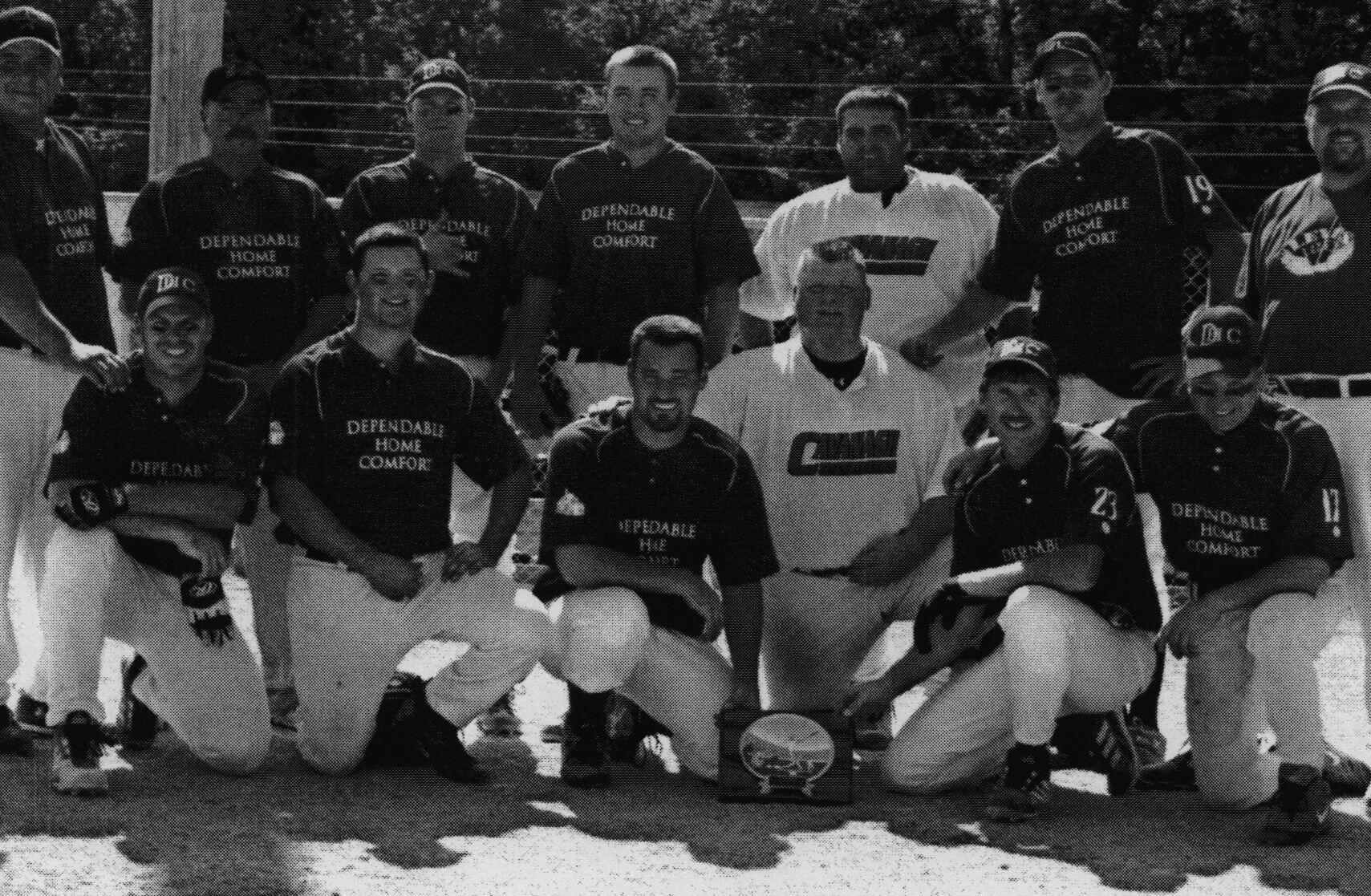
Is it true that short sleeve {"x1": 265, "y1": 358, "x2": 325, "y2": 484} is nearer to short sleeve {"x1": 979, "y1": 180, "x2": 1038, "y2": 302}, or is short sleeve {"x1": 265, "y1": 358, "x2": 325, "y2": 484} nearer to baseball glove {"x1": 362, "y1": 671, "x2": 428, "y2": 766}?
baseball glove {"x1": 362, "y1": 671, "x2": 428, "y2": 766}

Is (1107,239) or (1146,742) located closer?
(1146,742)

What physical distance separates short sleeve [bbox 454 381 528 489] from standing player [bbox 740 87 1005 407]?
4.94 feet

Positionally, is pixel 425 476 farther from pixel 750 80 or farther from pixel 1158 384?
pixel 750 80

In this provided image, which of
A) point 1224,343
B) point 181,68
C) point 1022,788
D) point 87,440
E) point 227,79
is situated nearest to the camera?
point 1022,788

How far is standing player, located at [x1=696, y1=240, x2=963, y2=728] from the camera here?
6914 mm

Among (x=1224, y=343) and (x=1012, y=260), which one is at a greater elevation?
(x=1012, y=260)

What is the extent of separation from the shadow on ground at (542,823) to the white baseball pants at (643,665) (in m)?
0.16

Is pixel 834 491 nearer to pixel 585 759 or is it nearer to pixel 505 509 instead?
pixel 505 509

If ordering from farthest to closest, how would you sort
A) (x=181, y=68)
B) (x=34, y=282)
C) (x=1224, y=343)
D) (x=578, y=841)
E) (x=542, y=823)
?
(x=181, y=68) < (x=34, y=282) < (x=1224, y=343) < (x=542, y=823) < (x=578, y=841)

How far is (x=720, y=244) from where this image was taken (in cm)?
728

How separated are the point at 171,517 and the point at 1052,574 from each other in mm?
2611

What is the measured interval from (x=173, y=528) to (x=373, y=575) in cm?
60

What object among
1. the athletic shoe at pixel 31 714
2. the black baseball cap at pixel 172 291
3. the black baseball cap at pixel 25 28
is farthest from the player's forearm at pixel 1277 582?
the black baseball cap at pixel 25 28

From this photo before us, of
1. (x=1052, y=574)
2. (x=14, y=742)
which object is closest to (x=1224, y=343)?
(x=1052, y=574)
